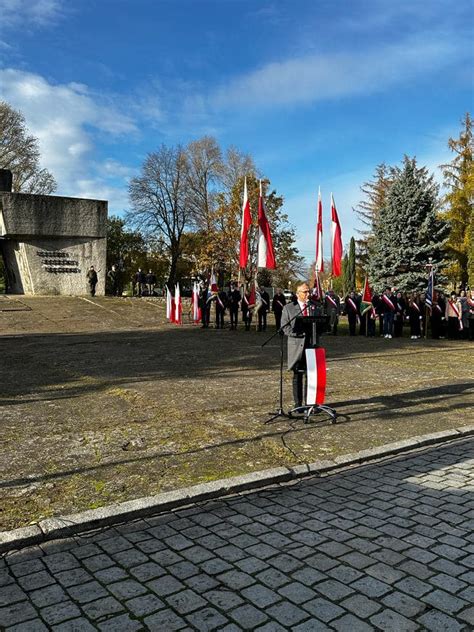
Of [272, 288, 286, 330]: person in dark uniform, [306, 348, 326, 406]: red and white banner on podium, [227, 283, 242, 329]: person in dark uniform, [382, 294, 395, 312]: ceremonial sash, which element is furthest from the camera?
[227, 283, 242, 329]: person in dark uniform

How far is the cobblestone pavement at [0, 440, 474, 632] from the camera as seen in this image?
2861 mm

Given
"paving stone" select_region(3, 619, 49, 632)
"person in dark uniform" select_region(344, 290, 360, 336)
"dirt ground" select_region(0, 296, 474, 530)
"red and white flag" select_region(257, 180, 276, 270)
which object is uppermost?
"red and white flag" select_region(257, 180, 276, 270)

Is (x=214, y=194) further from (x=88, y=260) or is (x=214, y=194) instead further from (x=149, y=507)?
(x=149, y=507)

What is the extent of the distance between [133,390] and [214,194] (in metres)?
38.6

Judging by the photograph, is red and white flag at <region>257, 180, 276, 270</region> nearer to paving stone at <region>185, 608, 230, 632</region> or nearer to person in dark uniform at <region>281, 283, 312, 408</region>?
person in dark uniform at <region>281, 283, 312, 408</region>

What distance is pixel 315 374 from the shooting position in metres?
6.86

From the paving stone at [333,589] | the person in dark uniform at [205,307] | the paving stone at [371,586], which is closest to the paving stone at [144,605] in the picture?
the paving stone at [333,589]

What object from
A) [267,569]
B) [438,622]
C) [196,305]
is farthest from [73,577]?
[196,305]

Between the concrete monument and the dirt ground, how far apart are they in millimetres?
13985

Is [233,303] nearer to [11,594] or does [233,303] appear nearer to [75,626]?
[11,594]

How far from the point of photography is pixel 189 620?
284cm

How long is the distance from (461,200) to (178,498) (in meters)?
40.3

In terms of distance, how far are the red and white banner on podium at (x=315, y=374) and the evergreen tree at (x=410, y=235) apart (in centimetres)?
2472

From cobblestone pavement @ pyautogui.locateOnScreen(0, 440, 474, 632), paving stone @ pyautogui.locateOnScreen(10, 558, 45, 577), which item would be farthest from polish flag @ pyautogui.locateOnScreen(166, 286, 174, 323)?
paving stone @ pyautogui.locateOnScreen(10, 558, 45, 577)
